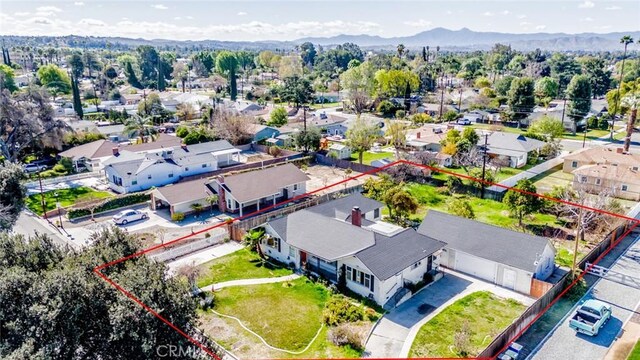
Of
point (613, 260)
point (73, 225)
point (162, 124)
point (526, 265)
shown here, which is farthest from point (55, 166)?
point (613, 260)

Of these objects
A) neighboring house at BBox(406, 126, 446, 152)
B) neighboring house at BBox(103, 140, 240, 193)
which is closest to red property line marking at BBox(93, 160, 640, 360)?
neighboring house at BBox(406, 126, 446, 152)

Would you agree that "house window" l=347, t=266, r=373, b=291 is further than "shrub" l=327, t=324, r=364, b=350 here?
Yes

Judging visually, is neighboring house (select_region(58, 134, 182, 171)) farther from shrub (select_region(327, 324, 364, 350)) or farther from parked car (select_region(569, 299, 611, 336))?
parked car (select_region(569, 299, 611, 336))

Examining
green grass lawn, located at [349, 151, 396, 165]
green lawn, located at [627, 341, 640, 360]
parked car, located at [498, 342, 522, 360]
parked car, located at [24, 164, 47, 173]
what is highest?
green grass lawn, located at [349, 151, 396, 165]

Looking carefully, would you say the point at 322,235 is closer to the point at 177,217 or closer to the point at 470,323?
the point at 470,323

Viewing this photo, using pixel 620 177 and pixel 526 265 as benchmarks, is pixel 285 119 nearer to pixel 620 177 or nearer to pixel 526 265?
pixel 620 177

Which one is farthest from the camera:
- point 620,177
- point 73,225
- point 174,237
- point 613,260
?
point 620,177

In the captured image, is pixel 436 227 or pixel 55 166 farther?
pixel 55 166
